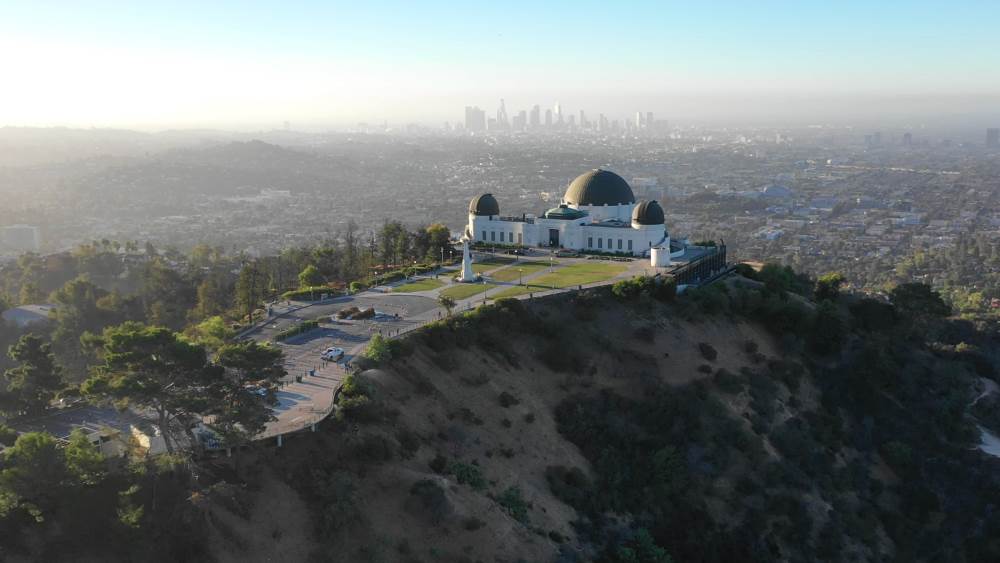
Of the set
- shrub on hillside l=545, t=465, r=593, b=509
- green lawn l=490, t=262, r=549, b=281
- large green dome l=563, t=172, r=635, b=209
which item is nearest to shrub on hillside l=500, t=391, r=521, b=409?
shrub on hillside l=545, t=465, r=593, b=509

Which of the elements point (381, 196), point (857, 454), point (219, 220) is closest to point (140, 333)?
point (857, 454)

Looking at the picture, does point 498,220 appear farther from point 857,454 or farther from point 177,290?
point 857,454

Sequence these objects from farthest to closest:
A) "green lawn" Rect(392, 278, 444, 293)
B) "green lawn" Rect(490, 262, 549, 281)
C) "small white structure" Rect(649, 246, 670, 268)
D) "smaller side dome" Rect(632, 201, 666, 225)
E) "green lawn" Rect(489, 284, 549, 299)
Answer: "smaller side dome" Rect(632, 201, 666, 225) → "small white structure" Rect(649, 246, 670, 268) → "green lawn" Rect(490, 262, 549, 281) → "green lawn" Rect(392, 278, 444, 293) → "green lawn" Rect(489, 284, 549, 299)

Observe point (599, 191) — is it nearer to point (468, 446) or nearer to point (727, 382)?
point (727, 382)

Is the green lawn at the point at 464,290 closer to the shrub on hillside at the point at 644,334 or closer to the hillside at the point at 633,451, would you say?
the hillside at the point at 633,451

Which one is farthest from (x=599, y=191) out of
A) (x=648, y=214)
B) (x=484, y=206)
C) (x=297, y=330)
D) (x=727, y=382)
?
(x=297, y=330)

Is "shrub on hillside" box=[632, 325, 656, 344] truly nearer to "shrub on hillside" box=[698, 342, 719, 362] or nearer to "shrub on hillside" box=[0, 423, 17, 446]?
"shrub on hillside" box=[698, 342, 719, 362]

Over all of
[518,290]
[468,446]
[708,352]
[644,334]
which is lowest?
[468,446]
